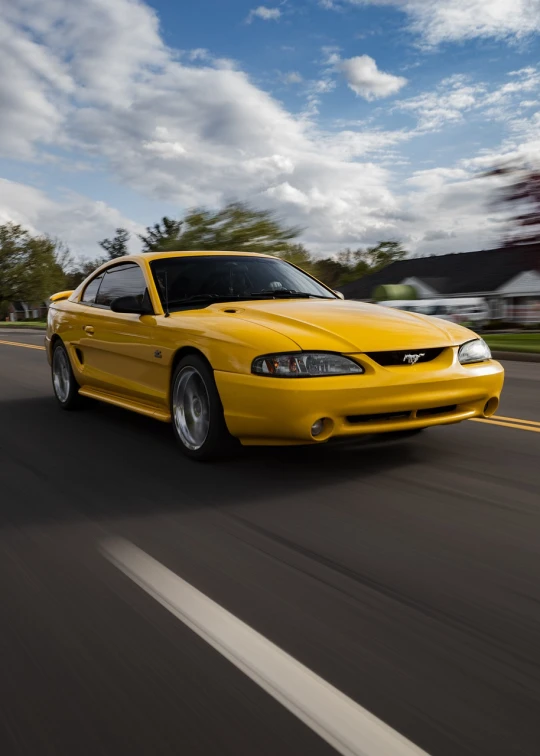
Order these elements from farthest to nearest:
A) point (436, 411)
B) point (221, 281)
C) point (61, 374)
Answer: point (61, 374) < point (221, 281) < point (436, 411)

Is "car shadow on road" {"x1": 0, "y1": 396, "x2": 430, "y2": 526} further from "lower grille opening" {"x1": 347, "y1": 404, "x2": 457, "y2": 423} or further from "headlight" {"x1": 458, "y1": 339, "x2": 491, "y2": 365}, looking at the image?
"headlight" {"x1": 458, "y1": 339, "x2": 491, "y2": 365}

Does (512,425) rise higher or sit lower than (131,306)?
lower

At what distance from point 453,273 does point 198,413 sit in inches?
2142

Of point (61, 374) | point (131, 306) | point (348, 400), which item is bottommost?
point (61, 374)

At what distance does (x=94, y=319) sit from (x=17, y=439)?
1.23 metres

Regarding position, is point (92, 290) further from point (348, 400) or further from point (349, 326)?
point (348, 400)

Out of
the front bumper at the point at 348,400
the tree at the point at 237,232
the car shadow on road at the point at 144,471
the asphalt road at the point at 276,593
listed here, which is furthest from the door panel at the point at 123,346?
the tree at the point at 237,232

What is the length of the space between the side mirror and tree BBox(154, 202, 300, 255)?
27941 mm

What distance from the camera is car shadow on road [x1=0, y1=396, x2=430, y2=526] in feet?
15.2

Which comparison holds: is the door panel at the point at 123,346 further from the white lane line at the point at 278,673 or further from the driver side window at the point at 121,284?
the white lane line at the point at 278,673

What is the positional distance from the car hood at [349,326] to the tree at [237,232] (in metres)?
28.5

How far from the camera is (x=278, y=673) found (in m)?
2.53

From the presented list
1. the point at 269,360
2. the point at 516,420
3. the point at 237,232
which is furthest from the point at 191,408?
the point at 237,232

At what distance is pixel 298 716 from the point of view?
89.6 inches
